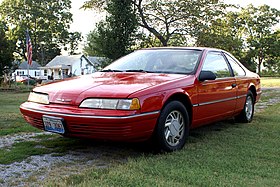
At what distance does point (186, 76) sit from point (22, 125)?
3293 mm

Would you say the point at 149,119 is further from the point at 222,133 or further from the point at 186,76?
the point at 222,133

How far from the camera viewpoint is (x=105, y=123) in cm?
348

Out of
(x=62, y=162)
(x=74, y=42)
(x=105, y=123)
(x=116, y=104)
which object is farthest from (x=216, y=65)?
(x=74, y=42)

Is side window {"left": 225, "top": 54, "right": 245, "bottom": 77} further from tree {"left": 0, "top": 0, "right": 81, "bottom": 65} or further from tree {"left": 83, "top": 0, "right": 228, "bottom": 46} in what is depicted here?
tree {"left": 0, "top": 0, "right": 81, "bottom": 65}

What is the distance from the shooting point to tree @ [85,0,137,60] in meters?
15.6

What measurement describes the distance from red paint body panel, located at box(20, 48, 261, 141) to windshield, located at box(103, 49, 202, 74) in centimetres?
16

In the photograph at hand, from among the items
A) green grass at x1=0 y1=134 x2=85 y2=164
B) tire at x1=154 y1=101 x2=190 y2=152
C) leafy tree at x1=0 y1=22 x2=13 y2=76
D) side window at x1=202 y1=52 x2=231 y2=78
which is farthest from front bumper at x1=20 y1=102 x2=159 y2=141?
leafy tree at x1=0 y1=22 x2=13 y2=76

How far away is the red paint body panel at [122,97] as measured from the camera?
3.54 meters

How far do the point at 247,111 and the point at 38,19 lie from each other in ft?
175

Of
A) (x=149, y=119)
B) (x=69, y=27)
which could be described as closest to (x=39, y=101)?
(x=149, y=119)

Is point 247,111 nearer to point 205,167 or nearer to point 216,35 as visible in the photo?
point 205,167

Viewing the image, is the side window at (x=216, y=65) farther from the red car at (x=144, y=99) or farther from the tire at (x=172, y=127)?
the tire at (x=172, y=127)

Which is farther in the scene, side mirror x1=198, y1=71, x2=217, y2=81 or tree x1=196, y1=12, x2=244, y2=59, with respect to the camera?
tree x1=196, y1=12, x2=244, y2=59

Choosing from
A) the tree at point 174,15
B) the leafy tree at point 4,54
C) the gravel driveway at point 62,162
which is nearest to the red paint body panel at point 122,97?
the gravel driveway at point 62,162
